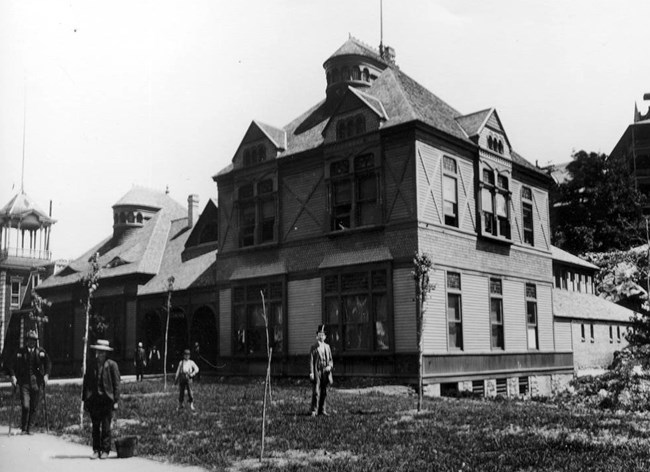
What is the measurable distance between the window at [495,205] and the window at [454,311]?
9.47ft

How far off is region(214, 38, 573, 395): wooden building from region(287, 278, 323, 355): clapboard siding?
0.21 feet

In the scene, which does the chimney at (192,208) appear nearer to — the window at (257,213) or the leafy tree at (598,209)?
the window at (257,213)

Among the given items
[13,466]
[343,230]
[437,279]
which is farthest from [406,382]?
[13,466]

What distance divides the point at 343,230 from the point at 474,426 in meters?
13.0

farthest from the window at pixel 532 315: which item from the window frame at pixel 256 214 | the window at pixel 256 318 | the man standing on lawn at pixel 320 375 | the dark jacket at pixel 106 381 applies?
the dark jacket at pixel 106 381

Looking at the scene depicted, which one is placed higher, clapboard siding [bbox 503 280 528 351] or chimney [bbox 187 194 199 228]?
chimney [bbox 187 194 199 228]

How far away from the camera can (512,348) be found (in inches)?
1141

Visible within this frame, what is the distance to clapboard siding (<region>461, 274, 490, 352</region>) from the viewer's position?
2633cm

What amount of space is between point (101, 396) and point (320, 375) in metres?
5.62

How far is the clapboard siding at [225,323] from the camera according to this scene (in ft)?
102

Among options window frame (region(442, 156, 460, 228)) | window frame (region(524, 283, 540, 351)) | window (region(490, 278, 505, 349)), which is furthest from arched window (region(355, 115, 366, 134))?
window frame (region(524, 283, 540, 351))

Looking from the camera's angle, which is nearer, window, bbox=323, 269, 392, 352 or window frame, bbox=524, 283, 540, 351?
window, bbox=323, 269, 392, 352

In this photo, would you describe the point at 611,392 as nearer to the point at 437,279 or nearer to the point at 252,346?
the point at 437,279

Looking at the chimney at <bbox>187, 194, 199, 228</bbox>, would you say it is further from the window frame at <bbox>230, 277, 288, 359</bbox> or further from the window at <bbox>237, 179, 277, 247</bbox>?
the window frame at <bbox>230, 277, 288, 359</bbox>
